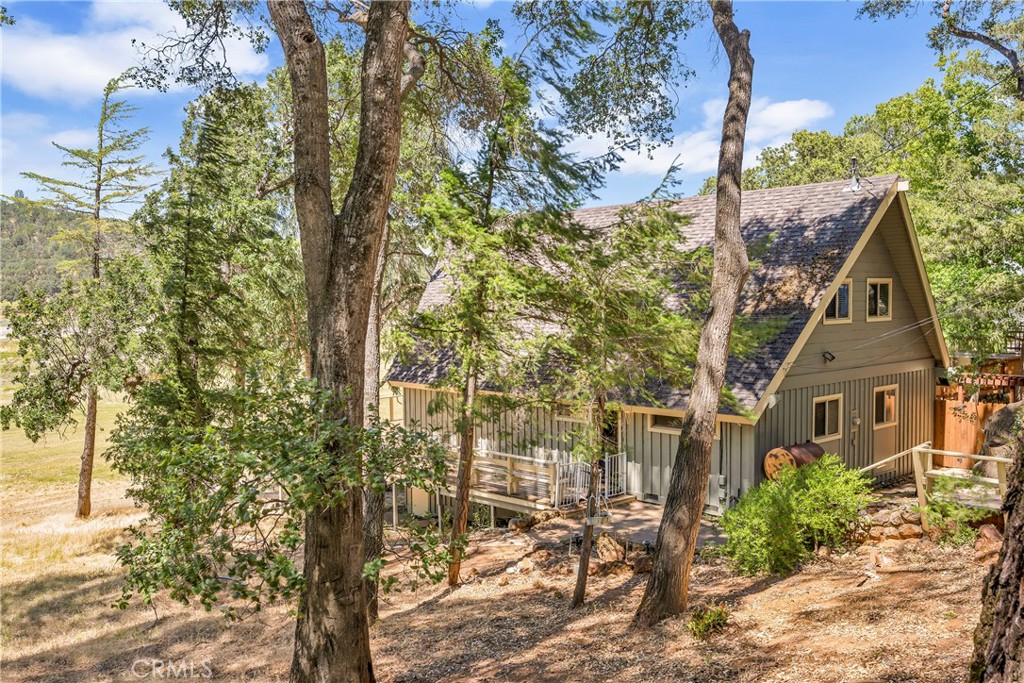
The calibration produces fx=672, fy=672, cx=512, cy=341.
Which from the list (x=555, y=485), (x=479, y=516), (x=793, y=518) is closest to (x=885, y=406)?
(x=555, y=485)

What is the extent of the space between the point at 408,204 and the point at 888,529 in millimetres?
10000

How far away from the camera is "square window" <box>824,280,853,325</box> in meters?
14.4

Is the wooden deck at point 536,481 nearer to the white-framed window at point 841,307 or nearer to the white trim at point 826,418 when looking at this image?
the white trim at point 826,418

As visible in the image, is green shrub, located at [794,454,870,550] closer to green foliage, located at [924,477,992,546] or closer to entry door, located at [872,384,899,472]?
green foliage, located at [924,477,992,546]

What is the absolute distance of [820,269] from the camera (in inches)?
522

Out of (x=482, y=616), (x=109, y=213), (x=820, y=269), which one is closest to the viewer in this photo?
(x=482, y=616)

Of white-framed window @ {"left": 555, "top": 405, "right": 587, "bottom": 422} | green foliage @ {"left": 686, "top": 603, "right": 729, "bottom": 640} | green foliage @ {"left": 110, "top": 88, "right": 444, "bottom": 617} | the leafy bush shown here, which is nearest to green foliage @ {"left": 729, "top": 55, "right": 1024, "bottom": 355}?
the leafy bush

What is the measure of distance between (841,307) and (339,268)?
40.0ft

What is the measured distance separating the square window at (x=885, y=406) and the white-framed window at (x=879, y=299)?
1.75 meters

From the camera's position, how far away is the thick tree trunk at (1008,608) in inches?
90.4

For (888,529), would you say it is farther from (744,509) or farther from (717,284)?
(717,284)

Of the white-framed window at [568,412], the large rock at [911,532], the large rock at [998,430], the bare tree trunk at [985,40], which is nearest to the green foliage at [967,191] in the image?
the large rock at [998,430]

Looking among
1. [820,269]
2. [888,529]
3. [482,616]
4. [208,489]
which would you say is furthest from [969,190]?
[208,489]

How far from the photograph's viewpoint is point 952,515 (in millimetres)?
9062
